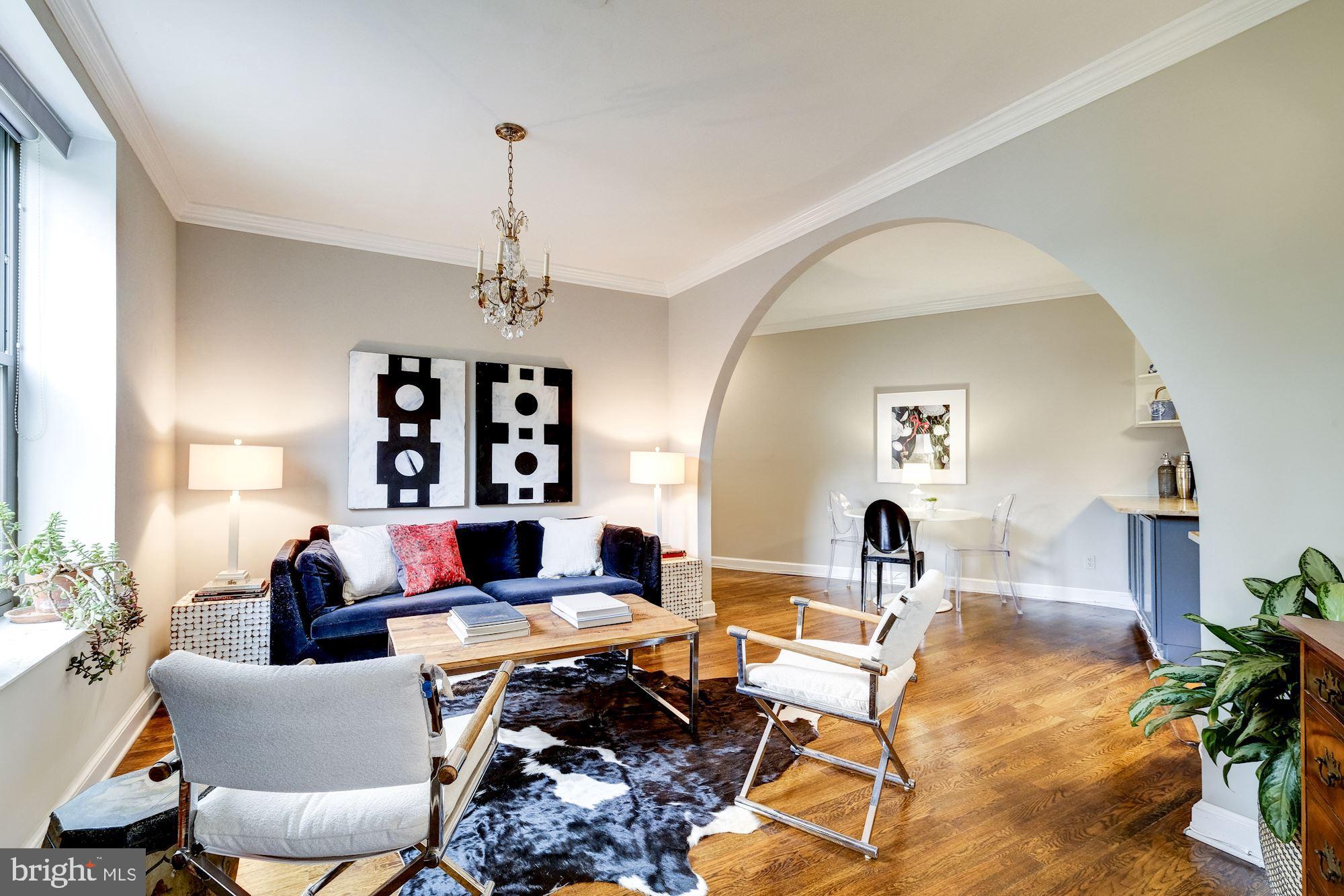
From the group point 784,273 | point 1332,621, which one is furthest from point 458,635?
point 784,273

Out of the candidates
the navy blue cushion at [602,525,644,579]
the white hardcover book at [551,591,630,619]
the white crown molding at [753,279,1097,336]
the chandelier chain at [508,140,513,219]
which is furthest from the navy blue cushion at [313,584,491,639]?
the white crown molding at [753,279,1097,336]

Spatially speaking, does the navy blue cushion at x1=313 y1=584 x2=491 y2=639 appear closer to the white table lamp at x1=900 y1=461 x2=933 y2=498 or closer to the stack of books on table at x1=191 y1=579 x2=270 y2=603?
the stack of books on table at x1=191 y1=579 x2=270 y2=603

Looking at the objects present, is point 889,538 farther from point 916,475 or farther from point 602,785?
point 602,785

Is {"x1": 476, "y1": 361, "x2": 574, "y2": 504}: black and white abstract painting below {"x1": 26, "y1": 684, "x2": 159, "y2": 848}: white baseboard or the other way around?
the other way around

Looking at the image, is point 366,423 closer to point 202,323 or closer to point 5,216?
point 202,323

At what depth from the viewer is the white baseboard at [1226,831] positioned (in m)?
2.08

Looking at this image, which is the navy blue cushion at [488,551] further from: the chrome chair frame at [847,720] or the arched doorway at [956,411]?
the arched doorway at [956,411]

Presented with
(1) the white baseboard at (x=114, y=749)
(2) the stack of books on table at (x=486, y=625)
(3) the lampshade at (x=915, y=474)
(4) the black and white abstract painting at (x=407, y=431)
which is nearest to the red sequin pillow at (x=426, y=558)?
(4) the black and white abstract painting at (x=407, y=431)

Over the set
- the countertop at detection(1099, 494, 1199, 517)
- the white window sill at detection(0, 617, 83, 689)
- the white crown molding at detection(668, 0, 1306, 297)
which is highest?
the white crown molding at detection(668, 0, 1306, 297)

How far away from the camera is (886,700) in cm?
229

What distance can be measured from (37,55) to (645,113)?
7.01 feet

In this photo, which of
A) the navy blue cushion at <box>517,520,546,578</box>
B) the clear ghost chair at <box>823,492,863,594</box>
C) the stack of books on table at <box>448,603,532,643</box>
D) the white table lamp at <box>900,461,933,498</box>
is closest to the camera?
the stack of books on table at <box>448,603,532,643</box>

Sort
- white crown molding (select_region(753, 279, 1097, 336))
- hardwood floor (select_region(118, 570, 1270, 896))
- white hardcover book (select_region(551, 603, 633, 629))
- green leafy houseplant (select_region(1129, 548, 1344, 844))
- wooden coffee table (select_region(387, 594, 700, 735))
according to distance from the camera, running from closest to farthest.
→ green leafy houseplant (select_region(1129, 548, 1344, 844)) → hardwood floor (select_region(118, 570, 1270, 896)) → wooden coffee table (select_region(387, 594, 700, 735)) → white hardcover book (select_region(551, 603, 633, 629)) → white crown molding (select_region(753, 279, 1097, 336))

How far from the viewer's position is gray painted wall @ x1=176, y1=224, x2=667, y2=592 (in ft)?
13.2
